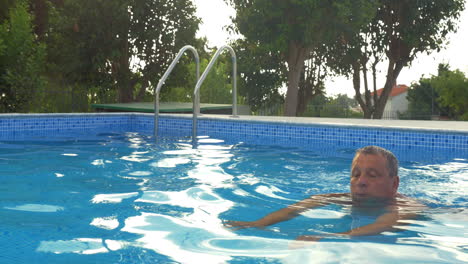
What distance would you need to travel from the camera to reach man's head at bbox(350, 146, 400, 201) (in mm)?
3494

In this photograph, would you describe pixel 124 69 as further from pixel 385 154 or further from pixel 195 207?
pixel 385 154

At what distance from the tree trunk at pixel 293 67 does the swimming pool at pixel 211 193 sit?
1095cm

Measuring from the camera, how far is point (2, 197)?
456cm

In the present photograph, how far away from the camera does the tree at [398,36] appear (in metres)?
23.0

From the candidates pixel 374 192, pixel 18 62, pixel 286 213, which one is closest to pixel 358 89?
pixel 18 62

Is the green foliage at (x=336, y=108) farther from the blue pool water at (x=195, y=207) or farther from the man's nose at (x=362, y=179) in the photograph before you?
the man's nose at (x=362, y=179)

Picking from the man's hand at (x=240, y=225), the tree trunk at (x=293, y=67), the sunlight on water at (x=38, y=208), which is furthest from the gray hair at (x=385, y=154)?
the tree trunk at (x=293, y=67)

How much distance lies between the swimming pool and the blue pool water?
0.03ft

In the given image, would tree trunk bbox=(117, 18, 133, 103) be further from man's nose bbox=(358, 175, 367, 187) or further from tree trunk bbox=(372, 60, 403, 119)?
man's nose bbox=(358, 175, 367, 187)

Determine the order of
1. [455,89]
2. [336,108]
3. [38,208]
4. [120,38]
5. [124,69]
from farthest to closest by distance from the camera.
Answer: [455,89]
[336,108]
[124,69]
[120,38]
[38,208]

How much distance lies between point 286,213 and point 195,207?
739mm

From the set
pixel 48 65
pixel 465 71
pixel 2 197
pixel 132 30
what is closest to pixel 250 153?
pixel 2 197

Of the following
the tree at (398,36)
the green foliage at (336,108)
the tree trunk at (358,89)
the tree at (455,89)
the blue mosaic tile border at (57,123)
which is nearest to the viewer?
the blue mosaic tile border at (57,123)

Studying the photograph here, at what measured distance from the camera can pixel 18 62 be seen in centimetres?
1423
